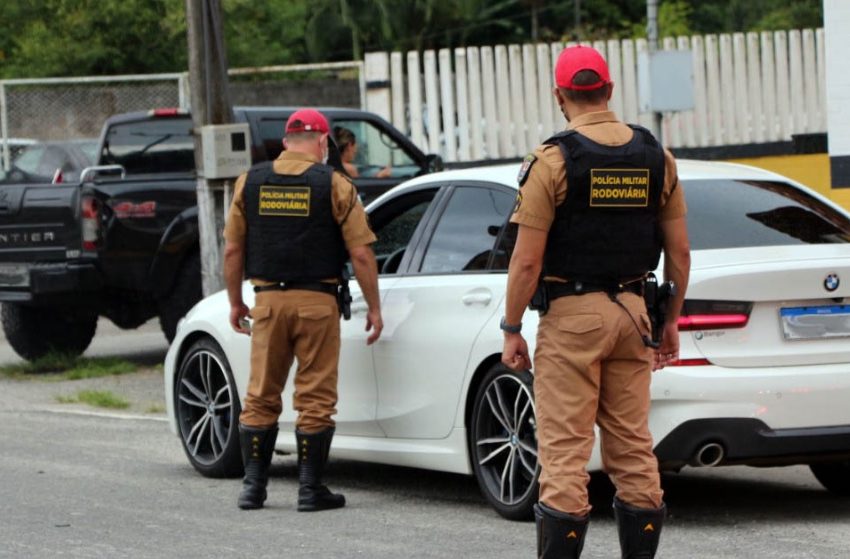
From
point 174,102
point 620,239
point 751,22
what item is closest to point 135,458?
point 620,239

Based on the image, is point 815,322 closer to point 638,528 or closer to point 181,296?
point 638,528

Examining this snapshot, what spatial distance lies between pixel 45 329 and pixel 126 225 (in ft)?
6.57

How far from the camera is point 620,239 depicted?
6.07m

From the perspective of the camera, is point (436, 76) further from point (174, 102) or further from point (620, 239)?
point (620, 239)

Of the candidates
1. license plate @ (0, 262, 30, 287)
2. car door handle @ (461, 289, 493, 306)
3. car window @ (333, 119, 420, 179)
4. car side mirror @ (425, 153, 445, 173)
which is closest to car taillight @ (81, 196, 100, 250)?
license plate @ (0, 262, 30, 287)

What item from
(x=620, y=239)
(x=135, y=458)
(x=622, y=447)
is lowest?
(x=135, y=458)

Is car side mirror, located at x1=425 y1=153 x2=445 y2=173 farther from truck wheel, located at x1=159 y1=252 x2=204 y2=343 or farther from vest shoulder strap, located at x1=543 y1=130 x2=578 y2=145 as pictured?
vest shoulder strap, located at x1=543 y1=130 x2=578 y2=145

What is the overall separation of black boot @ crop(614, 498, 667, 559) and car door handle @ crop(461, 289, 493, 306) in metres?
1.89

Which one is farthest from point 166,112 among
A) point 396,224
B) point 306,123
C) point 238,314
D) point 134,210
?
point 306,123

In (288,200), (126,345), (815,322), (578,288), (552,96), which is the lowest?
(126,345)

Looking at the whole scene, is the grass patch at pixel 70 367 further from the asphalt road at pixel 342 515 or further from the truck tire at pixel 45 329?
the asphalt road at pixel 342 515

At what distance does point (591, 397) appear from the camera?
599 cm

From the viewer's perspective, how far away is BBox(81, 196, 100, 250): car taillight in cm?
1408

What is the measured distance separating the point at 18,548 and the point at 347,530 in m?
1.33
